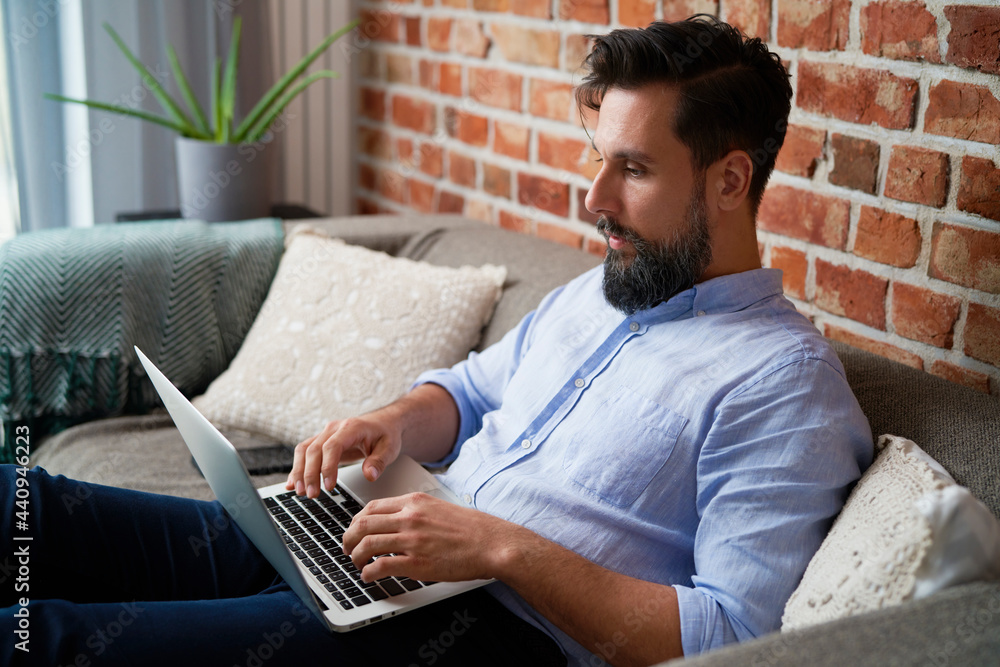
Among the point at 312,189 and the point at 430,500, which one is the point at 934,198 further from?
the point at 312,189

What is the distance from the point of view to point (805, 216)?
1462 millimetres

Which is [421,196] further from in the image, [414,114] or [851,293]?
[851,293]

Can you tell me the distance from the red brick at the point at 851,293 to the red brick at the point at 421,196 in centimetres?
132

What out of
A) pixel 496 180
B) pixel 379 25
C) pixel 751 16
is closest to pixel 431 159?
pixel 496 180

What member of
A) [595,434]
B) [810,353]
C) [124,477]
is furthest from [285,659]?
[124,477]

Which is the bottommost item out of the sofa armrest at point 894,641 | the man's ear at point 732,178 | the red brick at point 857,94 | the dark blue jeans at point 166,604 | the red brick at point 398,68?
the dark blue jeans at point 166,604

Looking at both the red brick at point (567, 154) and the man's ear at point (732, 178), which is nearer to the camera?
the man's ear at point (732, 178)

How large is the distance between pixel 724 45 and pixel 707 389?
445 millimetres

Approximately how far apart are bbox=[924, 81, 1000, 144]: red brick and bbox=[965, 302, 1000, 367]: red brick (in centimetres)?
22

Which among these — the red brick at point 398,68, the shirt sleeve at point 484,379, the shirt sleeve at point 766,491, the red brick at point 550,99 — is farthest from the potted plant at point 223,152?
the shirt sleeve at point 766,491

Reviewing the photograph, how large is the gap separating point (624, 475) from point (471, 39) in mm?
1477

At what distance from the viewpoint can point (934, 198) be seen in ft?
4.10

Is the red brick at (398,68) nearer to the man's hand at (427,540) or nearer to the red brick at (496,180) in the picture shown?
the red brick at (496,180)

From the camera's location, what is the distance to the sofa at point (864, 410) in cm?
69
